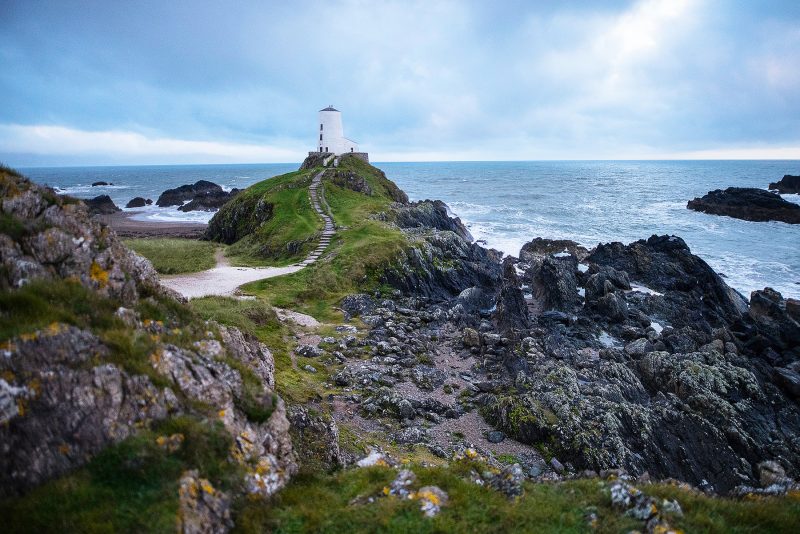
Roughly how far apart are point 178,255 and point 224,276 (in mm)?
9208

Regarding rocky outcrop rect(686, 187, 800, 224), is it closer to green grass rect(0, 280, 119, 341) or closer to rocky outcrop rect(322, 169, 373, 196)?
rocky outcrop rect(322, 169, 373, 196)

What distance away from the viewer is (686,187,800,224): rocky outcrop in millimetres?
81875

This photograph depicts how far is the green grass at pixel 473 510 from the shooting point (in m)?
8.48

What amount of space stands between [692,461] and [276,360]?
17223 mm

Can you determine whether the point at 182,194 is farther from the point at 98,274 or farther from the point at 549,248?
the point at 98,274

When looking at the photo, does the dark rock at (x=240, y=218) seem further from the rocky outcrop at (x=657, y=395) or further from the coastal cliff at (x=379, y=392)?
the rocky outcrop at (x=657, y=395)

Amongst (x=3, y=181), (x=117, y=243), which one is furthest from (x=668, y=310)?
(x=3, y=181)

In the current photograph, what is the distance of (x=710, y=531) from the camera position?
870cm

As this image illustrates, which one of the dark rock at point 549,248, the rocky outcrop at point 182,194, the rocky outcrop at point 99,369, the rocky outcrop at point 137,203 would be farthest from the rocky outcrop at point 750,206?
the rocky outcrop at point 137,203

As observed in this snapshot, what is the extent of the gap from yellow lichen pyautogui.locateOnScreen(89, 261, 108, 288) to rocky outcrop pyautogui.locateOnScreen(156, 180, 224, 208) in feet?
354

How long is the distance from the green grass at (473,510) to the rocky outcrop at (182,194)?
367 feet

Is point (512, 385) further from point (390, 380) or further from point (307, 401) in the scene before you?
point (307, 401)

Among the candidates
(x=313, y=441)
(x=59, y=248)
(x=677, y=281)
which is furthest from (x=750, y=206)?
(x=59, y=248)

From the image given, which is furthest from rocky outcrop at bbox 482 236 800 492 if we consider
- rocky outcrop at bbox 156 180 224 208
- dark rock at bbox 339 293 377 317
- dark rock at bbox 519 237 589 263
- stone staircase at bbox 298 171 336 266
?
rocky outcrop at bbox 156 180 224 208
